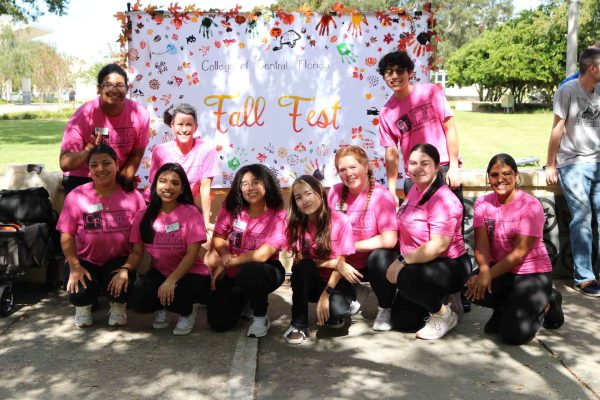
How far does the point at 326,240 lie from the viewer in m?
4.85

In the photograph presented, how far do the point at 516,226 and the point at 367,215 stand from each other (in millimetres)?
990

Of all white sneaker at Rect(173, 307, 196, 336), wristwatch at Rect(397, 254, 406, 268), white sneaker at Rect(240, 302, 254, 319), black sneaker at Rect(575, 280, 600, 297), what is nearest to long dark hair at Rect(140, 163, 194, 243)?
white sneaker at Rect(173, 307, 196, 336)

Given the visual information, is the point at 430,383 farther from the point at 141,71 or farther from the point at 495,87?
the point at 495,87

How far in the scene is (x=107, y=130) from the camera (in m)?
5.34

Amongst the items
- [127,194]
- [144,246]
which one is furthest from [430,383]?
[127,194]

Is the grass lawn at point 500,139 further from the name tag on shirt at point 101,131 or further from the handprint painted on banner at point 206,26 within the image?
the name tag on shirt at point 101,131

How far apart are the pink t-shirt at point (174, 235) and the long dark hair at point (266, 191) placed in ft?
0.79

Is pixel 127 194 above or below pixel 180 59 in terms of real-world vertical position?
below

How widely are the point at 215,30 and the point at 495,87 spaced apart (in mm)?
44656

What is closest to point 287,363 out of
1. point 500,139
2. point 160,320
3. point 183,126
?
point 160,320

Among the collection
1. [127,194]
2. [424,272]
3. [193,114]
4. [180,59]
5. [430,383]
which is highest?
[180,59]

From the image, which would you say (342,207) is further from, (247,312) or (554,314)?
(554,314)

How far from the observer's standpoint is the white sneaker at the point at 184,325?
4934 mm

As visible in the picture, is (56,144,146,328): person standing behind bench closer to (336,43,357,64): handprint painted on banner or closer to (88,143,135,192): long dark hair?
(88,143,135,192): long dark hair
